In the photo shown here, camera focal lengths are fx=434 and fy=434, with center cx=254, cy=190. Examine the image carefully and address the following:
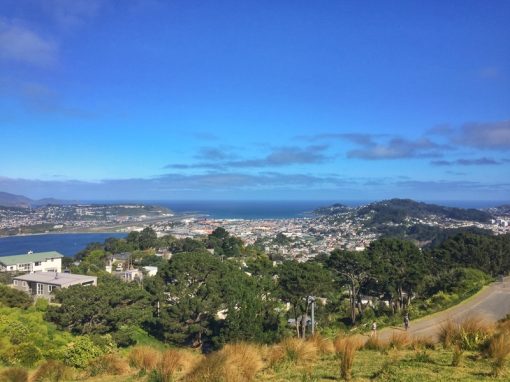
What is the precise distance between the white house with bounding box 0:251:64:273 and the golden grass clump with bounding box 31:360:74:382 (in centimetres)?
3577

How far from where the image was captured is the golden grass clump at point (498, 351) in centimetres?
496

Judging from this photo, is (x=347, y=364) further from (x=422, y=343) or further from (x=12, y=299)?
(x=12, y=299)

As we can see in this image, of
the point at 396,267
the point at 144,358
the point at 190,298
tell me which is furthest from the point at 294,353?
the point at 396,267

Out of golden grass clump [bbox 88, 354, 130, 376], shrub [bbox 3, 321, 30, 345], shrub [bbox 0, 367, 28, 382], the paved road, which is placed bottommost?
shrub [bbox 3, 321, 30, 345]

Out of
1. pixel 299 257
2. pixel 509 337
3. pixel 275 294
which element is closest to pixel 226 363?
pixel 509 337

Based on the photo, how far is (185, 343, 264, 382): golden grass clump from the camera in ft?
15.0

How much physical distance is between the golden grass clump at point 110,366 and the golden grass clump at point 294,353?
8.07 feet

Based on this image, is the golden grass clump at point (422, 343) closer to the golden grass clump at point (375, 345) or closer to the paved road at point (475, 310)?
the golden grass clump at point (375, 345)

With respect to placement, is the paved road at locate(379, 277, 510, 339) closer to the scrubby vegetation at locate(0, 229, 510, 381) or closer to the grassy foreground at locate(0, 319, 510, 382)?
the scrubby vegetation at locate(0, 229, 510, 381)

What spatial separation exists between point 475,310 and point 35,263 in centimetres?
3709

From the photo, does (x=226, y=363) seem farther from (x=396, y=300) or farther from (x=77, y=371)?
(x=396, y=300)

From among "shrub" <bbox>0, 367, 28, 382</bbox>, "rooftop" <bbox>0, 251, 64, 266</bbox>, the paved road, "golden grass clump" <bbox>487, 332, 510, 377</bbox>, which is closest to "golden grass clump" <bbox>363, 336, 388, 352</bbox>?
"golden grass clump" <bbox>487, 332, 510, 377</bbox>

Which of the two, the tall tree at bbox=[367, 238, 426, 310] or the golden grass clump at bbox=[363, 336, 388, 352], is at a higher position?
the golden grass clump at bbox=[363, 336, 388, 352]

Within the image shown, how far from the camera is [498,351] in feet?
17.3
